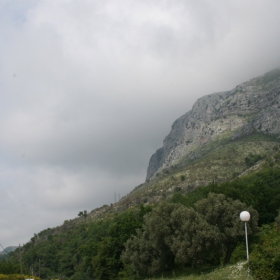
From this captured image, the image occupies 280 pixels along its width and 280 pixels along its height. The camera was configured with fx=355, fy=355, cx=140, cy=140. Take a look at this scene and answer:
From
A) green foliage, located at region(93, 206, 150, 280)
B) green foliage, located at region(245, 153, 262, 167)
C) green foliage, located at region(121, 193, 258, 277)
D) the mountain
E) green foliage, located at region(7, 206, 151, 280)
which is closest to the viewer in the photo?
green foliage, located at region(121, 193, 258, 277)

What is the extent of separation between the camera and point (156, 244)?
1485 inches

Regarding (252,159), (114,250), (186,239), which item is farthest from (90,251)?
(252,159)

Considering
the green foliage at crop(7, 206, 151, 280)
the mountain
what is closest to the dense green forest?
the green foliage at crop(7, 206, 151, 280)

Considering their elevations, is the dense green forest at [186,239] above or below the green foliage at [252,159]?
below

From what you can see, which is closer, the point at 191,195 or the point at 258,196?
the point at 258,196

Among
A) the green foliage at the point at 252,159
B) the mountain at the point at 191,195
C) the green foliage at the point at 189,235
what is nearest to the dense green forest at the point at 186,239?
the green foliage at the point at 189,235

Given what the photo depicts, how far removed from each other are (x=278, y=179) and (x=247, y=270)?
190 feet

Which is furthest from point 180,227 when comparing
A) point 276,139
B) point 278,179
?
point 276,139

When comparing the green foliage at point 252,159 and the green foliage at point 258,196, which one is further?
the green foliage at point 252,159

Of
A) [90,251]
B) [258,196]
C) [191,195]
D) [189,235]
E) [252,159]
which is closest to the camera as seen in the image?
[189,235]

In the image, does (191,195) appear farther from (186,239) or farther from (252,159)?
(252,159)

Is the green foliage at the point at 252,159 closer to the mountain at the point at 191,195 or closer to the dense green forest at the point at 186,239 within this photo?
the mountain at the point at 191,195

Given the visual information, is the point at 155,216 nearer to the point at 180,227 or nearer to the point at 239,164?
the point at 180,227

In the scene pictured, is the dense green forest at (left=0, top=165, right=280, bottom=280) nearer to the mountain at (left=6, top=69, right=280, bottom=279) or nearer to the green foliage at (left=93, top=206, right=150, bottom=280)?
the green foliage at (left=93, top=206, right=150, bottom=280)
